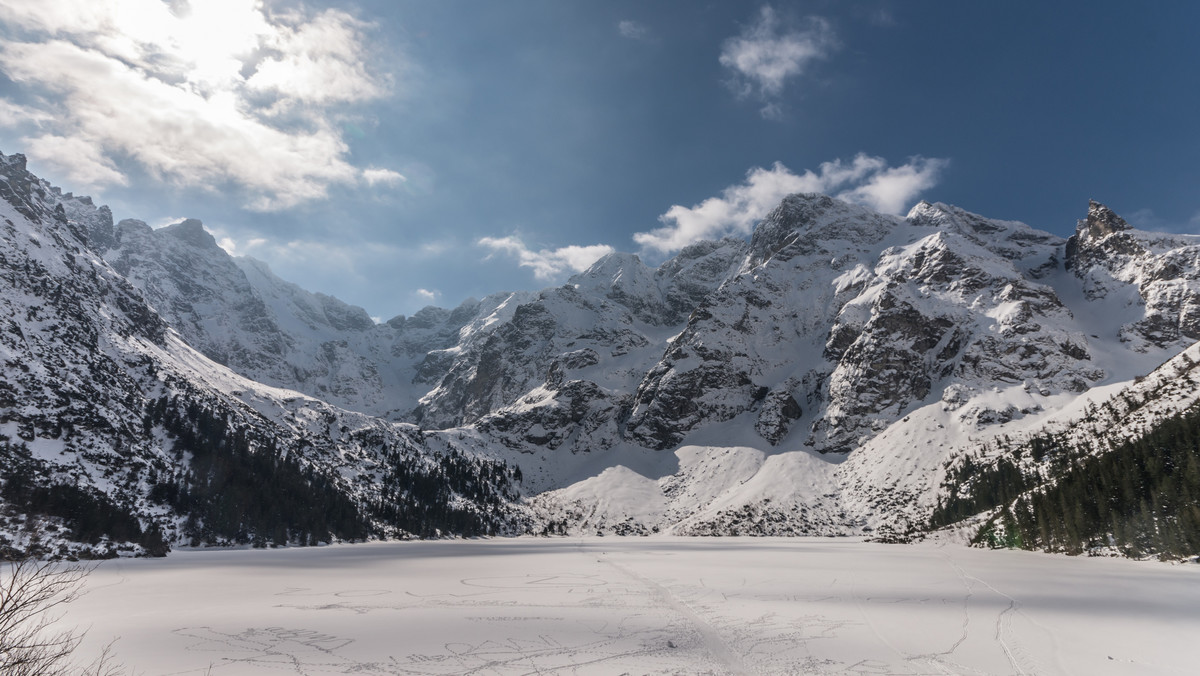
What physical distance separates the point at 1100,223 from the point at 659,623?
246918 mm

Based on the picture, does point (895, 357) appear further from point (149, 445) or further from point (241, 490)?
point (149, 445)

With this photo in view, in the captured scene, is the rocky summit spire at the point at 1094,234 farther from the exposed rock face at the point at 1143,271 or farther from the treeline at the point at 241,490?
the treeline at the point at 241,490

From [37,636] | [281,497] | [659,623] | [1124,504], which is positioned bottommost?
[281,497]

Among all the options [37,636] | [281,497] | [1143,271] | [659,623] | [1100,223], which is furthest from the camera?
[1100,223]

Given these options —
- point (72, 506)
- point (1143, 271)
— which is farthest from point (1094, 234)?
point (72, 506)

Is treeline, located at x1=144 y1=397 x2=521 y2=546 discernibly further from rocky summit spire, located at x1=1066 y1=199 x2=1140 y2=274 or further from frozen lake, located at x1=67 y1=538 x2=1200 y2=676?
rocky summit spire, located at x1=1066 y1=199 x2=1140 y2=274

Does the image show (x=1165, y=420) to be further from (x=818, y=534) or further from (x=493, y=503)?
(x=493, y=503)

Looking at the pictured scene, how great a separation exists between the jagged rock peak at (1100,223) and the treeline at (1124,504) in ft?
519

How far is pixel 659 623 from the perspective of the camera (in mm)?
23172

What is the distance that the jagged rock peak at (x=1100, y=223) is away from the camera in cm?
18402

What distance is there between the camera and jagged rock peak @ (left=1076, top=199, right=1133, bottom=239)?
604 feet

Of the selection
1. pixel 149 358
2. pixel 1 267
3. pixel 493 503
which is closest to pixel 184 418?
pixel 149 358

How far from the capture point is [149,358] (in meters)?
122

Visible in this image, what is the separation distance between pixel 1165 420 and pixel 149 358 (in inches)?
7229
